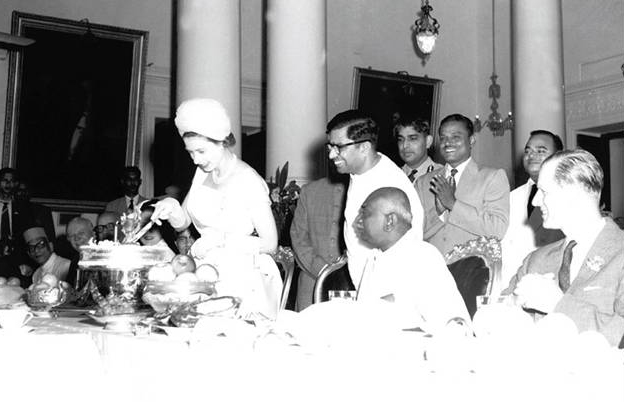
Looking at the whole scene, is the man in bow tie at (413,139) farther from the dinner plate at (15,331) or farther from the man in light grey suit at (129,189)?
the man in light grey suit at (129,189)

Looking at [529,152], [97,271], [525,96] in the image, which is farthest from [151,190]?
[97,271]

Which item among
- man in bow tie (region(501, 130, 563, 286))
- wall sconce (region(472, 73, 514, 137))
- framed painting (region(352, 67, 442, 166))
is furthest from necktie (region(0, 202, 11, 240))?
wall sconce (region(472, 73, 514, 137))

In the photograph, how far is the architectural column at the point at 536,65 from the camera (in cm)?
1124

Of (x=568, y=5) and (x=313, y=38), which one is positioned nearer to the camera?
(x=313, y=38)

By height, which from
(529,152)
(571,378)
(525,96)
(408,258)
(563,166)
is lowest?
(571,378)

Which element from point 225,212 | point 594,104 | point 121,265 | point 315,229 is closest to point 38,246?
point 315,229

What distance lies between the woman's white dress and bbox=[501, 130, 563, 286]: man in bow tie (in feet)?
5.41

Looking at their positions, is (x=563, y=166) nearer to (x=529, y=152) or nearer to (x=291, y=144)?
(x=529, y=152)

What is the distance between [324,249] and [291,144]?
10.2 feet

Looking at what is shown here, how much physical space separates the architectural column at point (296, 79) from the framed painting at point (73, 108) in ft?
10.8

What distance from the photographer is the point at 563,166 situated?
2928mm

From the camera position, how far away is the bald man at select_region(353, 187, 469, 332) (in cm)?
307

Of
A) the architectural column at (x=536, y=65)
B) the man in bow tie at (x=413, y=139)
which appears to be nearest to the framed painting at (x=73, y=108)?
the architectural column at (x=536, y=65)

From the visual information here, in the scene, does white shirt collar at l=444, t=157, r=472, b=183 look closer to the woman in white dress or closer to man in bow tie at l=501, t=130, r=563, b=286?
man in bow tie at l=501, t=130, r=563, b=286
